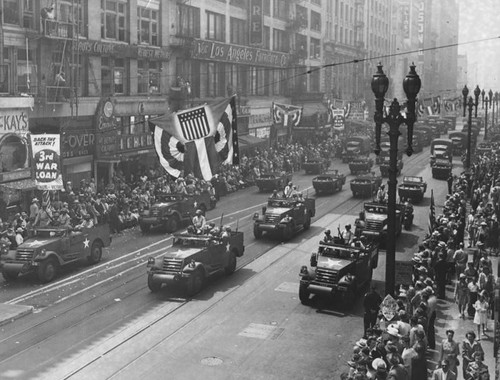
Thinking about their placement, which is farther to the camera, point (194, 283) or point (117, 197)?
point (117, 197)

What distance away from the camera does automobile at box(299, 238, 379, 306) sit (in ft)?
70.1

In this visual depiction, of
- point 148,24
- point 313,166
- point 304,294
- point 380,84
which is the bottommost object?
point 304,294

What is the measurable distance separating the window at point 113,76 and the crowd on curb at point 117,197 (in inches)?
203

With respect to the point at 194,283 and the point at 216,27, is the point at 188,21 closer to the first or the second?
the point at 216,27

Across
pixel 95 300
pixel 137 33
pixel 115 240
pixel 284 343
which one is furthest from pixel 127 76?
pixel 284 343

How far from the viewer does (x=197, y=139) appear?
27.7 m

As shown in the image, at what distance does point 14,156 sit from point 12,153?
0.76ft

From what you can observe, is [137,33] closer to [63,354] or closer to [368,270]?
[368,270]

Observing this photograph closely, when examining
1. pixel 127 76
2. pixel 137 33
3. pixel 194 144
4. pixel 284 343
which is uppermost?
pixel 137 33

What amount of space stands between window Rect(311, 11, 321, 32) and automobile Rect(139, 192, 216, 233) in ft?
171

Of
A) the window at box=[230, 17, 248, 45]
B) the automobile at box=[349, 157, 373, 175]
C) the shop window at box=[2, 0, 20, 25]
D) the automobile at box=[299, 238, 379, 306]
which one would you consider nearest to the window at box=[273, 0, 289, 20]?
the window at box=[230, 17, 248, 45]

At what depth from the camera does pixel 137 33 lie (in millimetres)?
46219

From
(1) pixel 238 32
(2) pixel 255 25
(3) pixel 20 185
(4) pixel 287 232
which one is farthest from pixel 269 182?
(2) pixel 255 25

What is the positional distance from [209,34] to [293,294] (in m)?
37.6
